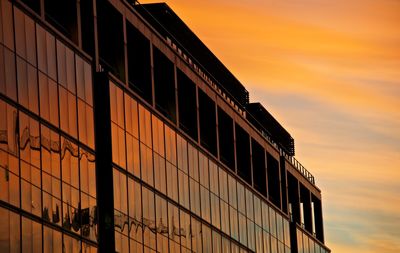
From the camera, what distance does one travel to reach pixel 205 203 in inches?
3885

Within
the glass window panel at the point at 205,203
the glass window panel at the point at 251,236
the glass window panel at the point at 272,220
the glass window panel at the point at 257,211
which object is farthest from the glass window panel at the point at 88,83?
the glass window panel at the point at 272,220

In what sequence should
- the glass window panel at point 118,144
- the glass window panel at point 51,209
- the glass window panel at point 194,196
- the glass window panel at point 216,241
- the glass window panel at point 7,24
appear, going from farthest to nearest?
the glass window panel at point 216,241
the glass window panel at point 194,196
the glass window panel at point 118,144
the glass window panel at point 51,209
the glass window panel at point 7,24

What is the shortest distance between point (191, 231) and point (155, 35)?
624 inches

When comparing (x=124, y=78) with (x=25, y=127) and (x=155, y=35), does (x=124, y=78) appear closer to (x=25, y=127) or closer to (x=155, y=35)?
(x=155, y=35)

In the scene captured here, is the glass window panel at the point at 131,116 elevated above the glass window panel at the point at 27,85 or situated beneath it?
elevated above

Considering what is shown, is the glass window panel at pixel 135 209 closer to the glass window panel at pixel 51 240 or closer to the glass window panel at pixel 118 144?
the glass window panel at pixel 118 144

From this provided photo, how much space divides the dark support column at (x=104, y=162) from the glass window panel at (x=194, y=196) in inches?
788

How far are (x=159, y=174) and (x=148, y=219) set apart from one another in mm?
4329

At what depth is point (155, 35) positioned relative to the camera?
8669cm

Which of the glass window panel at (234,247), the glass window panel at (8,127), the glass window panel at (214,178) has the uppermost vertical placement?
the glass window panel at (214,178)

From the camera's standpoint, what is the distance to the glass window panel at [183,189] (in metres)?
90.9

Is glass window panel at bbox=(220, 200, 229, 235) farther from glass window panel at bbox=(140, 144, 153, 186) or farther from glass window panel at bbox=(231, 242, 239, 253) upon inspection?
glass window panel at bbox=(140, 144, 153, 186)

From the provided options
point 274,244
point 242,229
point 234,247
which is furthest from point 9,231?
point 274,244

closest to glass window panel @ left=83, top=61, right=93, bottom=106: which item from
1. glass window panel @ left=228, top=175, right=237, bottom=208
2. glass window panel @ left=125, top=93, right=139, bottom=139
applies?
glass window panel @ left=125, top=93, right=139, bottom=139
